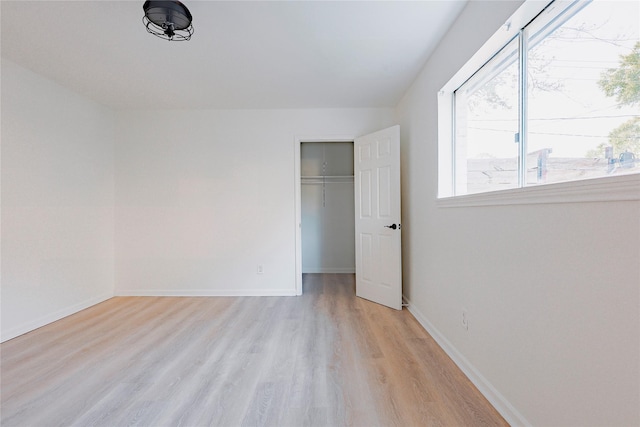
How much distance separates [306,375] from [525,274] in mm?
1428

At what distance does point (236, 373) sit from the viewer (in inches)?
74.9

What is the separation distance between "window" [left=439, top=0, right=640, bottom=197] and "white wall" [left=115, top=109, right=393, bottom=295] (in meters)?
2.08

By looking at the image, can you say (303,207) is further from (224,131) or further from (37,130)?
(37,130)

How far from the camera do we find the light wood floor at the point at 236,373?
1.51m

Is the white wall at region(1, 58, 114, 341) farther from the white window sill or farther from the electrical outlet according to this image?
the white window sill

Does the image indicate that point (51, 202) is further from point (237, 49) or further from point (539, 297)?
point (539, 297)

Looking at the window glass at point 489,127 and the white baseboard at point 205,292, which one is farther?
the white baseboard at point 205,292

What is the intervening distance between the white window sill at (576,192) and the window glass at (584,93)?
0.13m

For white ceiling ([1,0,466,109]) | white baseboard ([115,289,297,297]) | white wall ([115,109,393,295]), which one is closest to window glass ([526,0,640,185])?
white ceiling ([1,0,466,109])

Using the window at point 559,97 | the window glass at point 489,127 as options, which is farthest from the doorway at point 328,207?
the window at point 559,97

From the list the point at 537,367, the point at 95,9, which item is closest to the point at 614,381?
the point at 537,367

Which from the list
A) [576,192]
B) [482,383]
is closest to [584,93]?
[576,192]

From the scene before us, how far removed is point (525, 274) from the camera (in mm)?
1340

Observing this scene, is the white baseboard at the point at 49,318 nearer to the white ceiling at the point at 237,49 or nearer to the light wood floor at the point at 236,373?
the light wood floor at the point at 236,373
